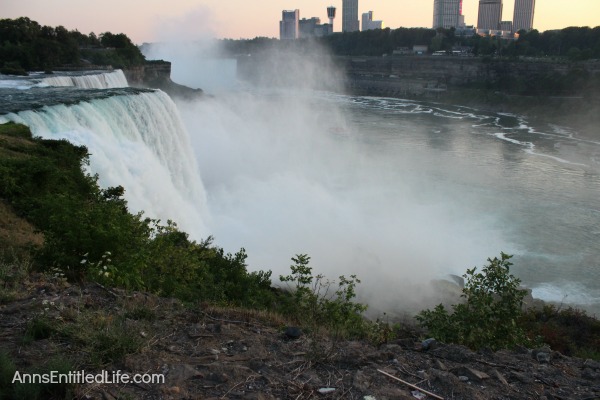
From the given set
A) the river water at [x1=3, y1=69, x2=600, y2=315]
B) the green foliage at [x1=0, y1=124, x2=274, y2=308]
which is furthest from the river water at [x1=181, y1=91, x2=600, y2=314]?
the green foliage at [x1=0, y1=124, x2=274, y2=308]

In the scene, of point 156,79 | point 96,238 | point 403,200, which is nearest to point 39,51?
point 156,79

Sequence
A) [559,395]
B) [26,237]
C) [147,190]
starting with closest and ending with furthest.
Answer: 1. [559,395]
2. [26,237]
3. [147,190]

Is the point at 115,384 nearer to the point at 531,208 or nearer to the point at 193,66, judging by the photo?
the point at 531,208

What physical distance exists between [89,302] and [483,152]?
107ft

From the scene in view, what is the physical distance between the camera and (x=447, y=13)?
180m

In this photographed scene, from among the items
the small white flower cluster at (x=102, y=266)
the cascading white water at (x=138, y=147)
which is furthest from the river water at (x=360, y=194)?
the small white flower cluster at (x=102, y=266)

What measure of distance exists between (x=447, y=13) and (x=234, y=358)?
194 meters

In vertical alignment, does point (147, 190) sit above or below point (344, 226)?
above

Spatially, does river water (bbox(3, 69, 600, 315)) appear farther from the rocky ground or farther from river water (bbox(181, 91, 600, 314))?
the rocky ground

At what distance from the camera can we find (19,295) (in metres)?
5.00

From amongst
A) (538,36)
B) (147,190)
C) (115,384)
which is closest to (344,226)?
(147,190)

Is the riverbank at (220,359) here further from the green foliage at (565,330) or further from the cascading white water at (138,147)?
the cascading white water at (138,147)

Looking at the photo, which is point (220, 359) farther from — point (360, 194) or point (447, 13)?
point (447, 13)

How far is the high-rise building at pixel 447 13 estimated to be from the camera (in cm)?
17812
